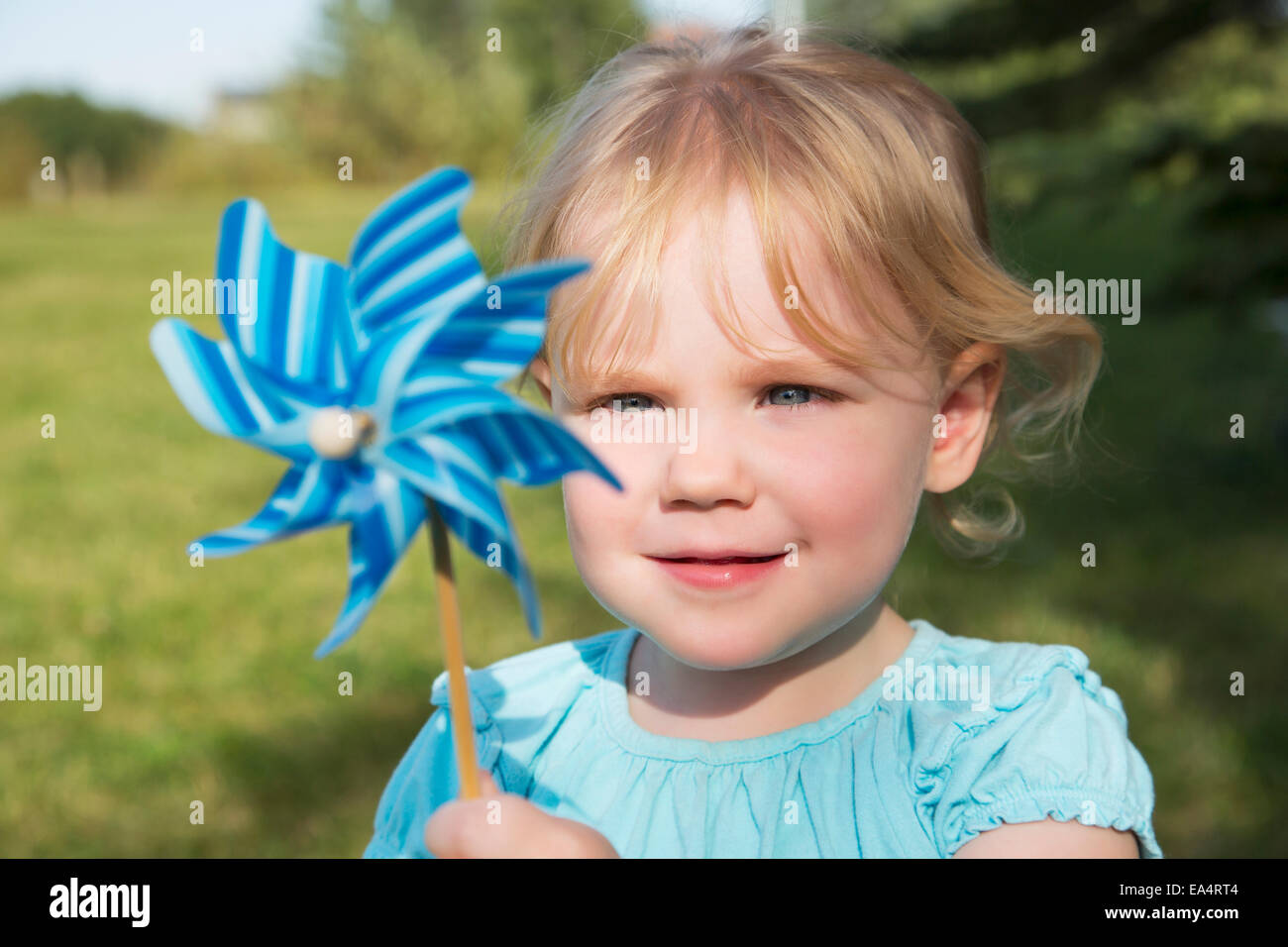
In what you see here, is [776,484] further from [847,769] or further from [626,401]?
[847,769]

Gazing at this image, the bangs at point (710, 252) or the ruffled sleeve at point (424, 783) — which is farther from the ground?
the bangs at point (710, 252)

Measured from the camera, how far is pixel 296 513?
0.93m

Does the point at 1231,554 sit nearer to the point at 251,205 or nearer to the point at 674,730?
the point at 674,730

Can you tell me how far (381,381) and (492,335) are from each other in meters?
0.09

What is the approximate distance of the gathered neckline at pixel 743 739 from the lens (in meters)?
1.38

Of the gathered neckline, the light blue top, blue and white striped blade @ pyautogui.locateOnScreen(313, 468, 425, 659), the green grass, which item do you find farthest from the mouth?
the green grass

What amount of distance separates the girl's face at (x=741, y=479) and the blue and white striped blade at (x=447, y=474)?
1.00 ft

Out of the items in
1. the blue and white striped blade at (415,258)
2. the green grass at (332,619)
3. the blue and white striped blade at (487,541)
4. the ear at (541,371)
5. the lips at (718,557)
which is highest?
the blue and white striped blade at (415,258)

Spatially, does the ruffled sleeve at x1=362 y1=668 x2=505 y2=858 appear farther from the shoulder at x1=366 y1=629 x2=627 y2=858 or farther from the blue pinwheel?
the blue pinwheel

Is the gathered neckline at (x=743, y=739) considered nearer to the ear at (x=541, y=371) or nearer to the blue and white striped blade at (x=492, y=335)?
the ear at (x=541, y=371)

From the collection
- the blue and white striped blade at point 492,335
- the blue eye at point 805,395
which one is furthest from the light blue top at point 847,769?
the blue and white striped blade at point 492,335

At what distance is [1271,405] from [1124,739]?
4634mm

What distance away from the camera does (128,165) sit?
1568 centimetres

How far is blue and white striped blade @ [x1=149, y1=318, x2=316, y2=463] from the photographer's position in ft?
3.03
